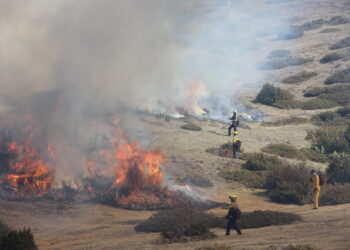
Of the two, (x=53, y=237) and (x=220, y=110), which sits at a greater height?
(x=220, y=110)

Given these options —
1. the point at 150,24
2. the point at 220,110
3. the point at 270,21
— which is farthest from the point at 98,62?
the point at 270,21

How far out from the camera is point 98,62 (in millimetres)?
31812

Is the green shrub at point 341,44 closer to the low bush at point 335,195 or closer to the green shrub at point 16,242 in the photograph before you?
the low bush at point 335,195

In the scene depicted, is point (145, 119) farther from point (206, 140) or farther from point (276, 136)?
point (276, 136)

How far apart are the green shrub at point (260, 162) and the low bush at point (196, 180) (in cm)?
347

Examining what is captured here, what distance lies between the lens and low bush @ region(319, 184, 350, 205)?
19.3 m

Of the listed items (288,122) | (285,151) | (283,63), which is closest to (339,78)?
(283,63)

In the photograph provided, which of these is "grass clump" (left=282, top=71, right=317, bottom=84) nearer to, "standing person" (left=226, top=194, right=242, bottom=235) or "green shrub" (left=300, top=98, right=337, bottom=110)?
"green shrub" (left=300, top=98, right=337, bottom=110)

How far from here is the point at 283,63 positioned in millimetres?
60031

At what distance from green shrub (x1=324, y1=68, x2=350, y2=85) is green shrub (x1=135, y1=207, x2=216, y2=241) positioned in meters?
35.3

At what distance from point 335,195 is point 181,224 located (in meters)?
6.85

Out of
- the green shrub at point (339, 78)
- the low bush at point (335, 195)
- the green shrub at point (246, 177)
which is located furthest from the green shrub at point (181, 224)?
the green shrub at point (339, 78)

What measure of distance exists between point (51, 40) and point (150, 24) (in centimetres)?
890

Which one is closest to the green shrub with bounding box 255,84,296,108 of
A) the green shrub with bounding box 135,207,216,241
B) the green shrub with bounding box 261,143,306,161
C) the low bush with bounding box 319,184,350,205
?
the green shrub with bounding box 261,143,306,161
